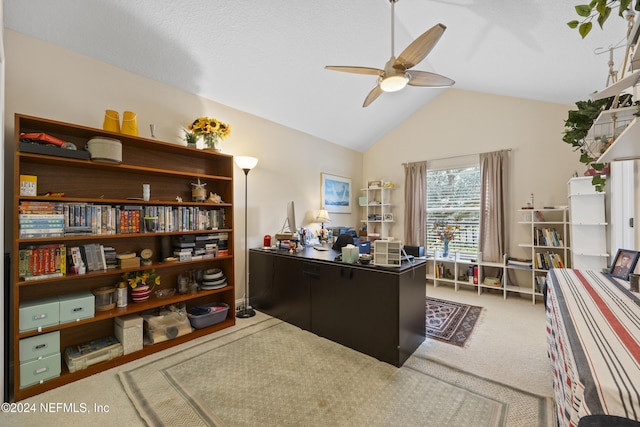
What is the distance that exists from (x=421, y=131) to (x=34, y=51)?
5017mm

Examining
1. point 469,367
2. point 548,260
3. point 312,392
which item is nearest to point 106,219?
point 312,392

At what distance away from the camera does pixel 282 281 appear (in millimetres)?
2963

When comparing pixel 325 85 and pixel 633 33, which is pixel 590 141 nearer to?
pixel 633 33

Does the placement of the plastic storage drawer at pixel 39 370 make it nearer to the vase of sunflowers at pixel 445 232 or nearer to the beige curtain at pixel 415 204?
the beige curtain at pixel 415 204

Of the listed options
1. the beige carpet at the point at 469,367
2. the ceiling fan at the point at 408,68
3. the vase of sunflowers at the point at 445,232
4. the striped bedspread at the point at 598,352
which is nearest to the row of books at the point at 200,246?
the beige carpet at the point at 469,367

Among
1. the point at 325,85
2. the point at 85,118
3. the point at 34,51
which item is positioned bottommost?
the point at 85,118

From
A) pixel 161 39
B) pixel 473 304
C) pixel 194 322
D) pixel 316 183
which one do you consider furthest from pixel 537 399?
pixel 161 39

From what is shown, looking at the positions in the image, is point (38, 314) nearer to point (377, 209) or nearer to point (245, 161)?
point (245, 161)

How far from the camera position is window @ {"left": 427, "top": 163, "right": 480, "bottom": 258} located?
4348mm

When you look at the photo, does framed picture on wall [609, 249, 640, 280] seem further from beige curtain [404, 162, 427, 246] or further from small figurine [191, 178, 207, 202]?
small figurine [191, 178, 207, 202]

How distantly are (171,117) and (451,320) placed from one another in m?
3.91

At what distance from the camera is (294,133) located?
13.7 feet

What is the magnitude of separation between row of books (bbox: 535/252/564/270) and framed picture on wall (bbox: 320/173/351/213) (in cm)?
307

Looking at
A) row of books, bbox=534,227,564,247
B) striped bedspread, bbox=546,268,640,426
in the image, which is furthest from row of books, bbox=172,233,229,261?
row of books, bbox=534,227,564,247
